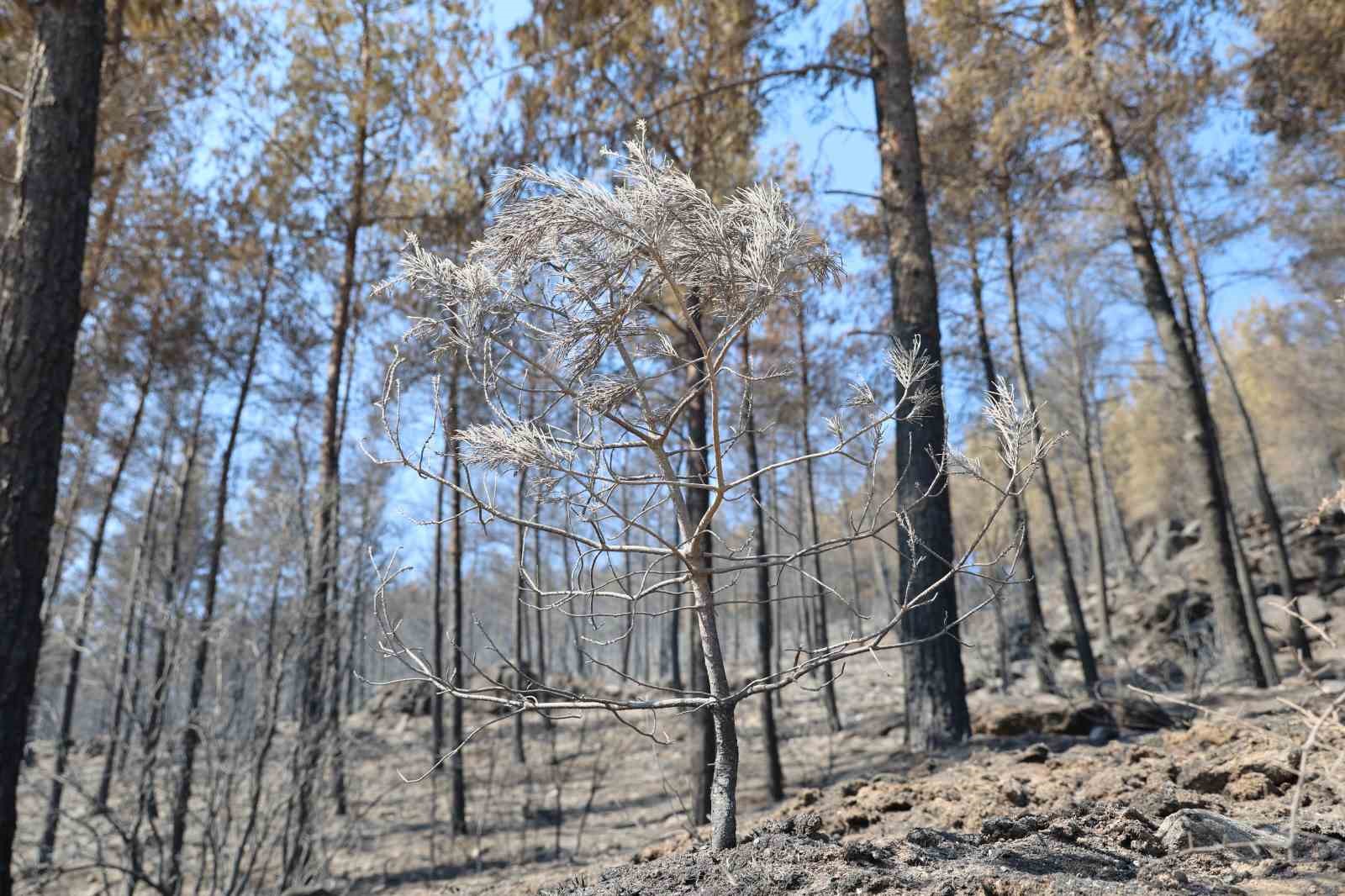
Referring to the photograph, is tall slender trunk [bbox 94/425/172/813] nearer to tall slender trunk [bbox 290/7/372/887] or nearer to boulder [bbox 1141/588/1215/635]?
tall slender trunk [bbox 290/7/372/887]

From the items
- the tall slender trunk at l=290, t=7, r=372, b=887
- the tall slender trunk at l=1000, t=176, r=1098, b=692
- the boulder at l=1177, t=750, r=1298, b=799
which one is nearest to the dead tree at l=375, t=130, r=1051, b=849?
the boulder at l=1177, t=750, r=1298, b=799

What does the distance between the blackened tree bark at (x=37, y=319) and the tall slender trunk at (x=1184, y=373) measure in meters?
7.57

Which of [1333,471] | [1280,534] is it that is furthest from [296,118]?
[1333,471]

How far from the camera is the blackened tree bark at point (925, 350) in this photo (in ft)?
16.0

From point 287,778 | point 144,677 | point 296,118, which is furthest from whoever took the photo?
point 296,118

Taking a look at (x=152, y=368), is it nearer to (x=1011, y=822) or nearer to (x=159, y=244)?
(x=159, y=244)

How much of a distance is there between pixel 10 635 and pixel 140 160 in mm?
8339

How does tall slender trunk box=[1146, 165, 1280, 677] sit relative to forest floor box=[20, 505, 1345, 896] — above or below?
above

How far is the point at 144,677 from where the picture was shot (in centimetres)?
505

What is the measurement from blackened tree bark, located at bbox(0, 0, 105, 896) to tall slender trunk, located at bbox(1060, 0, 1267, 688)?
757 cm

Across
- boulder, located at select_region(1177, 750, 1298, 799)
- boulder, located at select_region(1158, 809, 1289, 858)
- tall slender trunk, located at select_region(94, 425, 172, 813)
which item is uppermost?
tall slender trunk, located at select_region(94, 425, 172, 813)

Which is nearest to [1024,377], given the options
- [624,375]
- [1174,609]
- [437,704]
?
[1174,609]

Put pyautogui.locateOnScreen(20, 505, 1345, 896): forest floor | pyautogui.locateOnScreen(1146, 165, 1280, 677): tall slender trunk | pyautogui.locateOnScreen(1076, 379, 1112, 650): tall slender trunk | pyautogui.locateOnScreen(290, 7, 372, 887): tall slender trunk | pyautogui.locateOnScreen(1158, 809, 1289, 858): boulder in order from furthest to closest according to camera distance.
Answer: pyautogui.locateOnScreen(1076, 379, 1112, 650): tall slender trunk < pyautogui.locateOnScreen(1146, 165, 1280, 677): tall slender trunk < pyautogui.locateOnScreen(290, 7, 372, 887): tall slender trunk < pyautogui.locateOnScreen(1158, 809, 1289, 858): boulder < pyautogui.locateOnScreen(20, 505, 1345, 896): forest floor

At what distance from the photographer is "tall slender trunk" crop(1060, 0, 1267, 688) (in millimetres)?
7102
